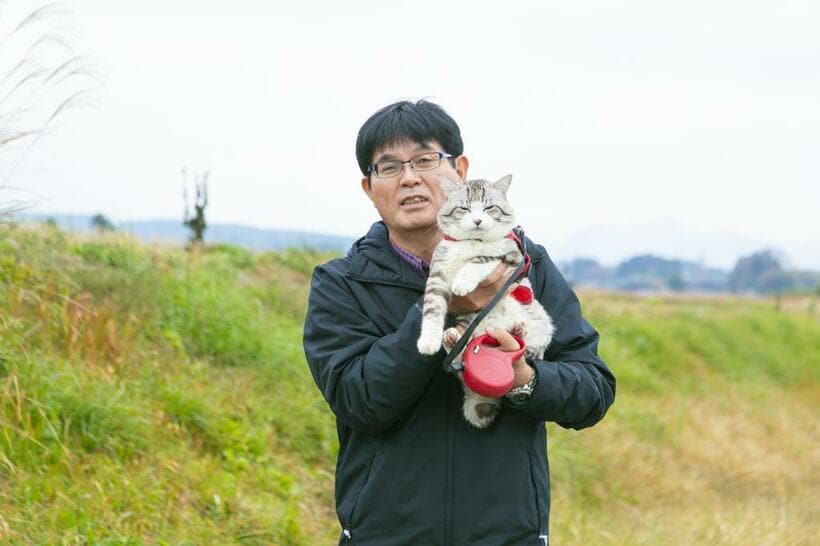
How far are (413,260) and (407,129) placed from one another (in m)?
0.46

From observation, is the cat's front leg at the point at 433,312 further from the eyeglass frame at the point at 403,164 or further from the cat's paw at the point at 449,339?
the eyeglass frame at the point at 403,164

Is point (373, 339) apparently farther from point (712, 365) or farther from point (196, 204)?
point (712, 365)

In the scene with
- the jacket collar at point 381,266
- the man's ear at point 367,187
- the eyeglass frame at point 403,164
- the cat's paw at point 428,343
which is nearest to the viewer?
the cat's paw at point 428,343

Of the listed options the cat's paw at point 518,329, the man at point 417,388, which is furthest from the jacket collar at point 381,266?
the cat's paw at point 518,329

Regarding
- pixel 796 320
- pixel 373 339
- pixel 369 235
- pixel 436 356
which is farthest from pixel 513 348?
pixel 796 320

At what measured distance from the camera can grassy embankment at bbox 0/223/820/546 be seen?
4.64m

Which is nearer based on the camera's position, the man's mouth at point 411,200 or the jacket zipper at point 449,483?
the jacket zipper at point 449,483

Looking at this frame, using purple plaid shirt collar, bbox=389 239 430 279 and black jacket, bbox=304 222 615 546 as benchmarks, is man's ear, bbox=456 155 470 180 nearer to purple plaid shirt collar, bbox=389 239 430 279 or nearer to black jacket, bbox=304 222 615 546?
purple plaid shirt collar, bbox=389 239 430 279

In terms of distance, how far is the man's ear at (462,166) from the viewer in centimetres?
319

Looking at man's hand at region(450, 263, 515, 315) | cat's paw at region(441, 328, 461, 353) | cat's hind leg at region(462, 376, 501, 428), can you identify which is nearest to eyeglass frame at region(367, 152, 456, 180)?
man's hand at region(450, 263, 515, 315)

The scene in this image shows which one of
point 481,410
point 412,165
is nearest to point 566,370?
point 481,410

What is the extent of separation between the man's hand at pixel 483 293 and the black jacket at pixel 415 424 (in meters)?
0.18

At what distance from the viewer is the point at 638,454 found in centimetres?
871

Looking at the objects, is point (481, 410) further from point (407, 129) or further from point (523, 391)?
point (407, 129)
